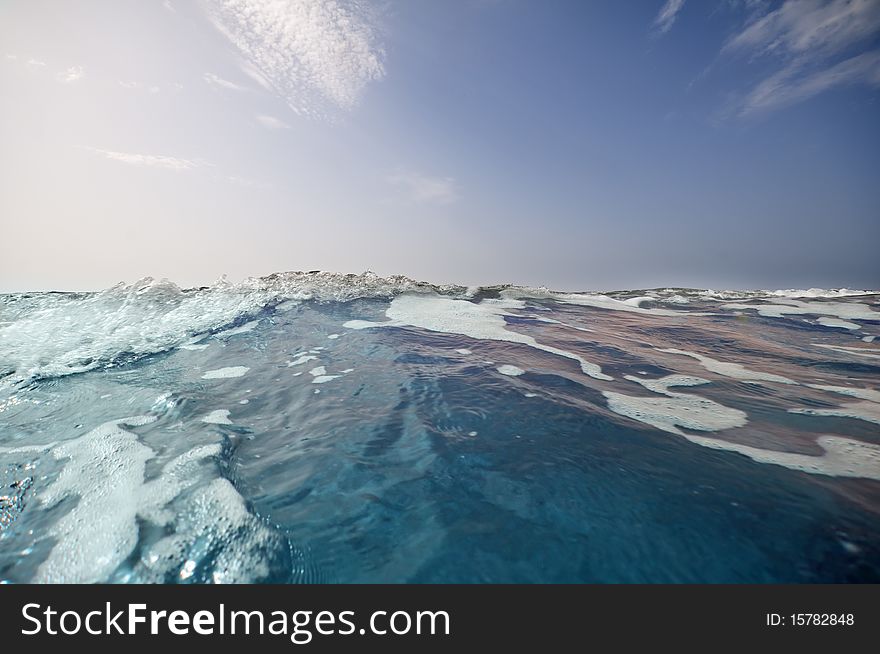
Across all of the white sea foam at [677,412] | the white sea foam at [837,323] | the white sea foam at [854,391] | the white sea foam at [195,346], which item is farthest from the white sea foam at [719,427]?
the white sea foam at [837,323]

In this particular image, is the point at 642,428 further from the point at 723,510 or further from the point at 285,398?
the point at 285,398

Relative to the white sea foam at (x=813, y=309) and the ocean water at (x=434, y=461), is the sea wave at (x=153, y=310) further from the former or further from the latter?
the white sea foam at (x=813, y=309)

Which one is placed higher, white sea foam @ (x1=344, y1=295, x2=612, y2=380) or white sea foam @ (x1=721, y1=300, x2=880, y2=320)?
white sea foam @ (x1=721, y1=300, x2=880, y2=320)

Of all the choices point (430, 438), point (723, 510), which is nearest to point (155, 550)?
point (430, 438)

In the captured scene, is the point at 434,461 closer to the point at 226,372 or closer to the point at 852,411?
the point at 226,372

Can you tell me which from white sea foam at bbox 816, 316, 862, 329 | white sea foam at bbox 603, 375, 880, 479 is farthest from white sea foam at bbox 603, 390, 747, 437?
white sea foam at bbox 816, 316, 862, 329

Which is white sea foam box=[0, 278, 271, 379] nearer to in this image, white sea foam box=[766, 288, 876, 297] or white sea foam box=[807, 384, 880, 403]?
A: white sea foam box=[807, 384, 880, 403]
